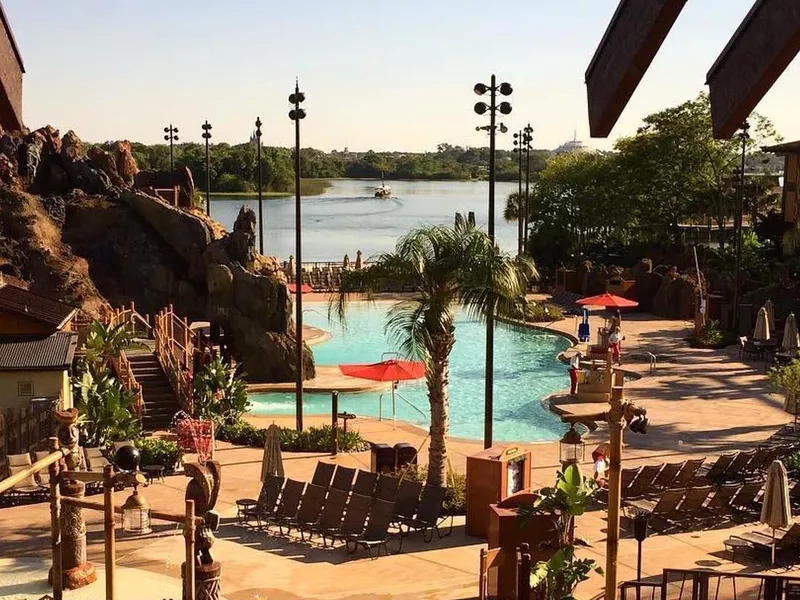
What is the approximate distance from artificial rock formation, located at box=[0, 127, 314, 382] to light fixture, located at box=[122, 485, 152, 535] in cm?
1401

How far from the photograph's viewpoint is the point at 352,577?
40.9 feet

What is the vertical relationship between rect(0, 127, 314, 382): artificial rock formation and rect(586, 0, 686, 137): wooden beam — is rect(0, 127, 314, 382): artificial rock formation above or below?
below

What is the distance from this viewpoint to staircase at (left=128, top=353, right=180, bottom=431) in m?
21.3

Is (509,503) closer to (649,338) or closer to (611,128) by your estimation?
(611,128)

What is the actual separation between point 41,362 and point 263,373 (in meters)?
11.5

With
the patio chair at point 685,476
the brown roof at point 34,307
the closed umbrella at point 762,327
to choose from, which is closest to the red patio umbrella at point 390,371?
the brown roof at point 34,307

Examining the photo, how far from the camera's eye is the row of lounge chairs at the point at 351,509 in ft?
44.2

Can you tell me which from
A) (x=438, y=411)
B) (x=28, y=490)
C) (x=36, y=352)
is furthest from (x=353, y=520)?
(x=36, y=352)

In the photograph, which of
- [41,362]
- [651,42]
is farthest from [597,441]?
[651,42]

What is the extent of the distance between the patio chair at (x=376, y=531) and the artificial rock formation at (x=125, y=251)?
48.8 feet

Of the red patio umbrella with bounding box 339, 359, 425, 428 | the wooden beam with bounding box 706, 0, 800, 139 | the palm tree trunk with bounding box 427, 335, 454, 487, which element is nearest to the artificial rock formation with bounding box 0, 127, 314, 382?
the red patio umbrella with bounding box 339, 359, 425, 428

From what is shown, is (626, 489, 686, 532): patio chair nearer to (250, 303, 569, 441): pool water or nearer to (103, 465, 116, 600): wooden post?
(250, 303, 569, 441): pool water

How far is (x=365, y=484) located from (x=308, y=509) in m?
0.91

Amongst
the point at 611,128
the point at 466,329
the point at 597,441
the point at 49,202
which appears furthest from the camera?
the point at 466,329
